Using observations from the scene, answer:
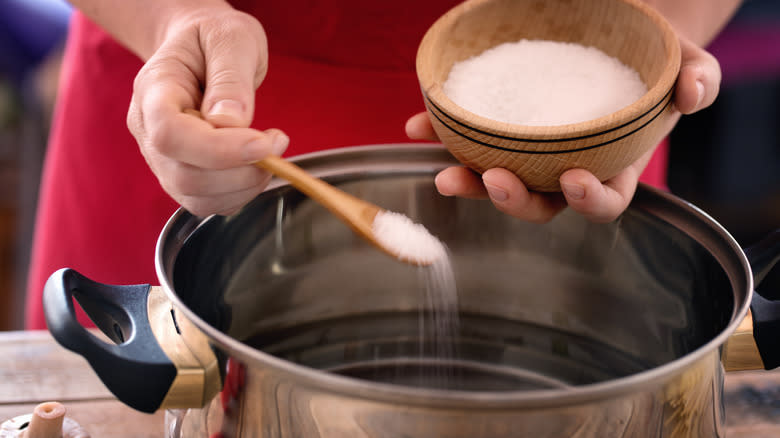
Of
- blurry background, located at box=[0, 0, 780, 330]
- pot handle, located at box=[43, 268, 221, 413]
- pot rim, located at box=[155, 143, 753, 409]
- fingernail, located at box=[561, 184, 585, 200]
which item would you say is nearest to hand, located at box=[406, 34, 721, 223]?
fingernail, located at box=[561, 184, 585, 200]

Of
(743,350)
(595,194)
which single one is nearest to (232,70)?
(595,194)

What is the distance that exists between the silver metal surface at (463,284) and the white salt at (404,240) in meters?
0.09

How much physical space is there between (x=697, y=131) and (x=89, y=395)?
1.59 m

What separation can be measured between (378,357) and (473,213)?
0.50 ft

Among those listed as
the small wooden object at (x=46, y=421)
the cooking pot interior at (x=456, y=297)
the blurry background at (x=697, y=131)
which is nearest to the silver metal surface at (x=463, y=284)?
the cooking pot interior at (x=456, y=297)

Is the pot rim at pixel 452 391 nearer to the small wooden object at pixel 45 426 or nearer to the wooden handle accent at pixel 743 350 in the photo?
the wooden handle accent at pixel 743 350

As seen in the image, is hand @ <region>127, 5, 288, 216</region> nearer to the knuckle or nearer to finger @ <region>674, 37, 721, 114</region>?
the knuckle

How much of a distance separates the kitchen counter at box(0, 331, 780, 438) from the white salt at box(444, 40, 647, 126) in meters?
0.25

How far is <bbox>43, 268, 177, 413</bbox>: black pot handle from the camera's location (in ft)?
1.28

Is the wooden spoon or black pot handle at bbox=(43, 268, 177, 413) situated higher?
the wooden spoon

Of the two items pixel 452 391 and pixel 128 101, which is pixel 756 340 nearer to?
pixel 452 391

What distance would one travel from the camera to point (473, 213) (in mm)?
652

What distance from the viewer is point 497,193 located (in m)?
0.50

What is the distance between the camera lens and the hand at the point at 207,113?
460mm
